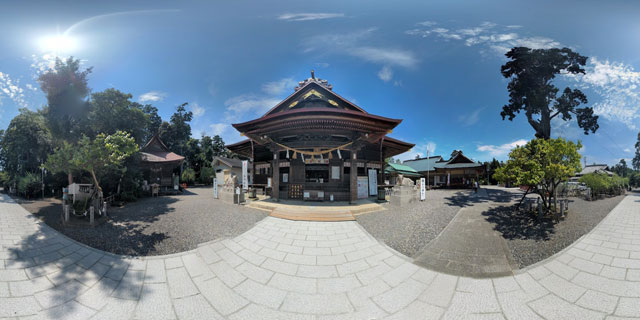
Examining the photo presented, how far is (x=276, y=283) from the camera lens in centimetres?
309

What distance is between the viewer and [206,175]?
92.2 ft

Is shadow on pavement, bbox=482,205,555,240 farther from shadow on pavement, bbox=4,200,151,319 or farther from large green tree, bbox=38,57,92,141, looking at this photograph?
large green tree, bbox=38,57,92,141

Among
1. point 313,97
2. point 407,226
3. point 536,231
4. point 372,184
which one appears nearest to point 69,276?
point 407,226

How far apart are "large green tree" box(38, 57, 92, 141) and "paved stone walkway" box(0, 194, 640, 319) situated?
695 cm

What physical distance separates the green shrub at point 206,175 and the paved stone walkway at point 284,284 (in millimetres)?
24708

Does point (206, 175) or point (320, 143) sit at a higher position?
point (320, 143)

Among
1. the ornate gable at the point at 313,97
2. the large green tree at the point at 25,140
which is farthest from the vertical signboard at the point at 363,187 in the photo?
the large green tree at the point at 25,140

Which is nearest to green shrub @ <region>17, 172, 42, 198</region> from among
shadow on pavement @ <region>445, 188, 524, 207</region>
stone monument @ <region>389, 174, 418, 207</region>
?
stone monument @ <region>389, 174, 418, 207</region>

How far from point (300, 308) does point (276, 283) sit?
63cm

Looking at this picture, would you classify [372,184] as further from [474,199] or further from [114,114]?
[114,114]

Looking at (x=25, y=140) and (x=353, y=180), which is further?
(x=25, y=140)

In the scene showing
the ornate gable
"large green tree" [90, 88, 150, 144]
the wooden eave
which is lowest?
the wooden eave

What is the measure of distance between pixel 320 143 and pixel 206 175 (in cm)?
2365

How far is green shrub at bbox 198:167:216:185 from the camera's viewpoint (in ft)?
92.1
